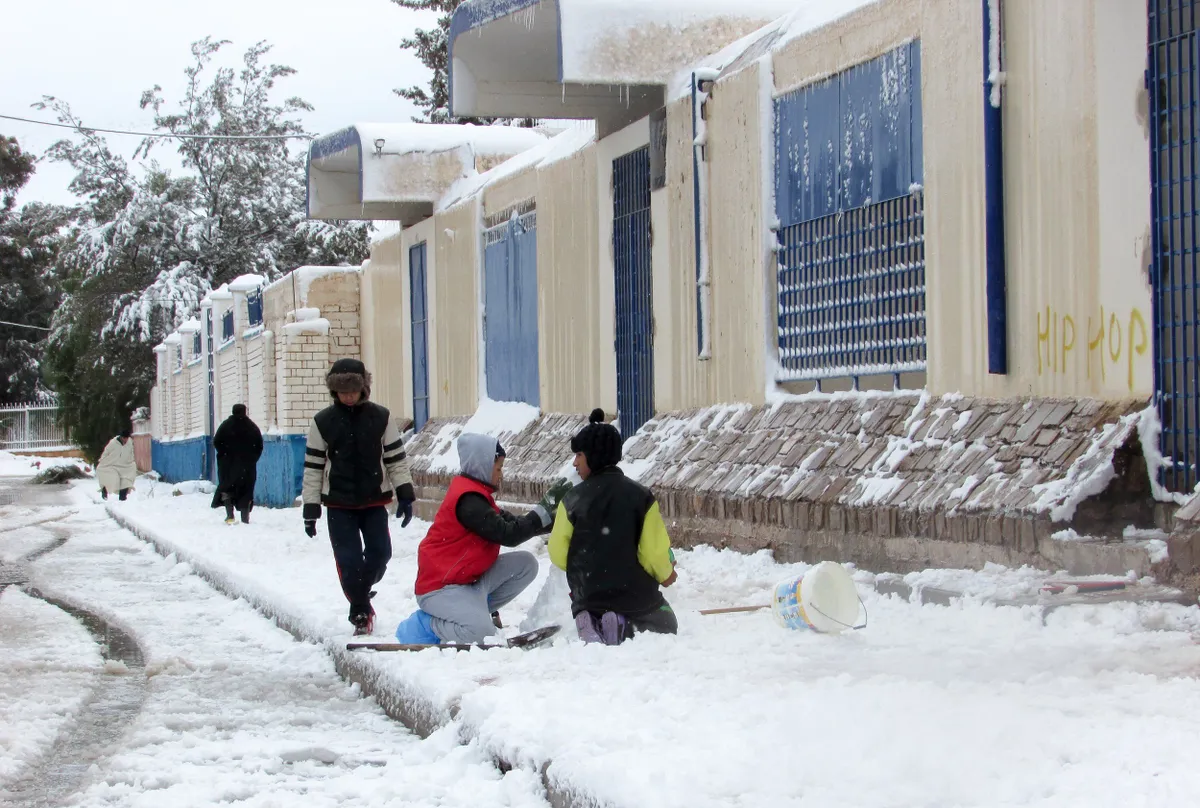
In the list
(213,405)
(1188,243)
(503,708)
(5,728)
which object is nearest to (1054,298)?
(1188,243)

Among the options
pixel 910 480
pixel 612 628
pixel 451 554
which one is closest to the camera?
pixel 612 628

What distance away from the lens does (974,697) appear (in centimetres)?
524

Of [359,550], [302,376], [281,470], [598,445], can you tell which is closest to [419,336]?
[302,376]

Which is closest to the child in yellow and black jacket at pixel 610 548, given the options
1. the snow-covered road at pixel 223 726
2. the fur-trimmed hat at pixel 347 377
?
the snow-covered road at pixel 223 726

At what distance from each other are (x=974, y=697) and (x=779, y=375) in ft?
21.5

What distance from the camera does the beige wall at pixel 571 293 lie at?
15.0 m

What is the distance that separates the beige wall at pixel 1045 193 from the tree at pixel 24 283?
58324 millimetres

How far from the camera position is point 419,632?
7.91 meters

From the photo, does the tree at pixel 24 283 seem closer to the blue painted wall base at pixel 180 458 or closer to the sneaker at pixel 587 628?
the blue painted wall base at pixel 180 458

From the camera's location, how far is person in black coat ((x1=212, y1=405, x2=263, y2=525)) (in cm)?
2038

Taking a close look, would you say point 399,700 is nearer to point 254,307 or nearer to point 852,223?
point 852,223

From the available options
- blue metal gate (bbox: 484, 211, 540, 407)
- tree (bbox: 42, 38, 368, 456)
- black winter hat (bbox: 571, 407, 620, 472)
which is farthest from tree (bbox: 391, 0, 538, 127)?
black winter hat (bbox: 571, 407, 620, 472)

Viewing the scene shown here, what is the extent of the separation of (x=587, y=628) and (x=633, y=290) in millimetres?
7282

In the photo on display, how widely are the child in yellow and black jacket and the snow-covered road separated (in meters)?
1.12
